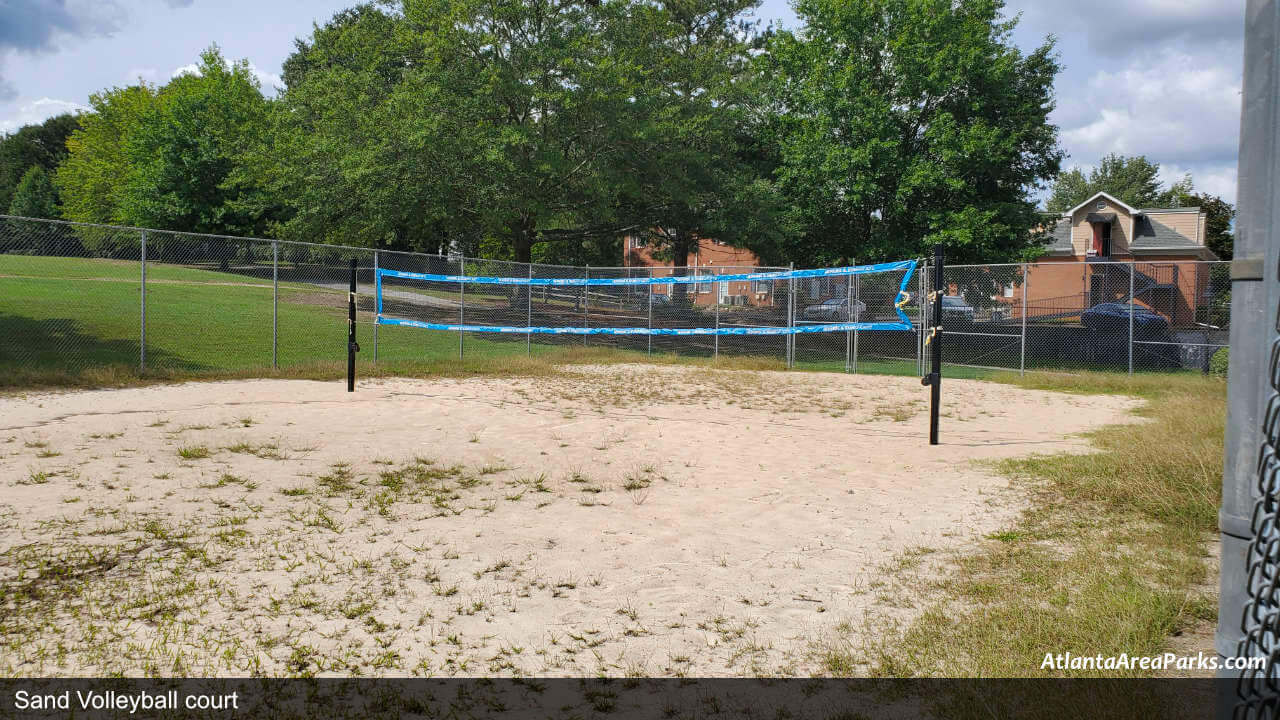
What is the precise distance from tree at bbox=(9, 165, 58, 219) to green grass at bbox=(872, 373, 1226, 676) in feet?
271

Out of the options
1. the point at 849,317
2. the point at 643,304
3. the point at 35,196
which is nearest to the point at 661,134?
the point at 643,304

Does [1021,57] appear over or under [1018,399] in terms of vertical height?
over

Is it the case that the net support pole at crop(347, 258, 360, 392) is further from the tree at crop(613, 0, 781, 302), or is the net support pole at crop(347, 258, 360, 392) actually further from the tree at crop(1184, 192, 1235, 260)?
the tree at crop(1184, 192, 1235, 260)

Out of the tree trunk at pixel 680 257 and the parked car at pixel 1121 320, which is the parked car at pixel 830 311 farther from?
the parked car at pixel 1121 320

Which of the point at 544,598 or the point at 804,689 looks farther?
the point at 544,598

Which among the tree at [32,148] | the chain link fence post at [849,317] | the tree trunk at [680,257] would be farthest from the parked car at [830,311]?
the tree at [32,148]

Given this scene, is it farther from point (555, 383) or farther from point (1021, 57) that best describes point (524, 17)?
point (1021, 57)

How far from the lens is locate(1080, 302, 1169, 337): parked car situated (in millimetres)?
20031

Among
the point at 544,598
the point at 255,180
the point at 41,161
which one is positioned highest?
the point at 41,161

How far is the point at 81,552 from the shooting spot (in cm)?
470

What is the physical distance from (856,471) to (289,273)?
14323mm

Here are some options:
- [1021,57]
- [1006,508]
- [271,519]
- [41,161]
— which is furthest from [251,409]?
[41,161]

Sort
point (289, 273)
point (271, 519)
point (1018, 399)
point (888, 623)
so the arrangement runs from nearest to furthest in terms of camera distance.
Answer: point (888, 623), point (271, 519), point (1018, 399), point (289, 273)

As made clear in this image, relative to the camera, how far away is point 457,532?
5531 millimetres
